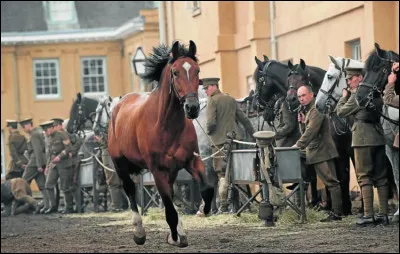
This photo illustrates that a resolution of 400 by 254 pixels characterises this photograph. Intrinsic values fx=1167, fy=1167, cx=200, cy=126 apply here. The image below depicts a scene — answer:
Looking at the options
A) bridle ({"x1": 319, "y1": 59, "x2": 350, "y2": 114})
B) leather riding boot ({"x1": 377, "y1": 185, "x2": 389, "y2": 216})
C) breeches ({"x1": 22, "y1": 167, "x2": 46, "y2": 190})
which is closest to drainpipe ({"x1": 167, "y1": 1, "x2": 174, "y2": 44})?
breeches ({"x1": 22, "y1": 167, "x2": 46, "y2": 190})

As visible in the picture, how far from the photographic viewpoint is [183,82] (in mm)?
11617

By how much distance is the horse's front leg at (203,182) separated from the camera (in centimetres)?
1181

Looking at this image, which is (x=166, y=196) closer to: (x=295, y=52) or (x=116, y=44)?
(x=295, y=52)

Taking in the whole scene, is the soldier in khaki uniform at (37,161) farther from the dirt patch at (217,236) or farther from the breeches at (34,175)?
the dirt patch at (217,236)

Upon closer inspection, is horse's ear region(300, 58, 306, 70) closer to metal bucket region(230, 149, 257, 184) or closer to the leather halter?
metal bucket region(230, 149, 257, 184)

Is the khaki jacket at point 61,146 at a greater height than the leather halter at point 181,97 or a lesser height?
lesser

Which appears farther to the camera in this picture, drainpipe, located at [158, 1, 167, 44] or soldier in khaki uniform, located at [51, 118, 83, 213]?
drainpipe, located at [158, 1, 167, 44]

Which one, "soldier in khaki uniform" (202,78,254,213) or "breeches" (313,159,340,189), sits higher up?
"soldier in khaki uniform" (202,78,254,213)

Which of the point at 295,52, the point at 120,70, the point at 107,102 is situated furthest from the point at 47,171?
the point at 120,70

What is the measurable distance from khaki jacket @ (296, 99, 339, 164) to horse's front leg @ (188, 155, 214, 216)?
3331 millimetres

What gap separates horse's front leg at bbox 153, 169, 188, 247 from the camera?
11.8m

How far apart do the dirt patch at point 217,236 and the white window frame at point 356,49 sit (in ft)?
18.5

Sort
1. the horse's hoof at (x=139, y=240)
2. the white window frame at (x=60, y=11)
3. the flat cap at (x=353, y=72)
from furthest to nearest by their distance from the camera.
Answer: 1. the white window frame at (x=60, y=11)
2. the flat cap at (x=353, y=72)
3. the horse's hoof at (x=139, y=240)

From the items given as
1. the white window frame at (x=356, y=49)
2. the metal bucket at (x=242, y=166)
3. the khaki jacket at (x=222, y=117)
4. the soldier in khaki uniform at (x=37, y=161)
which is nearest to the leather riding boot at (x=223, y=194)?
the metal bucket at (x=242, y=166)
